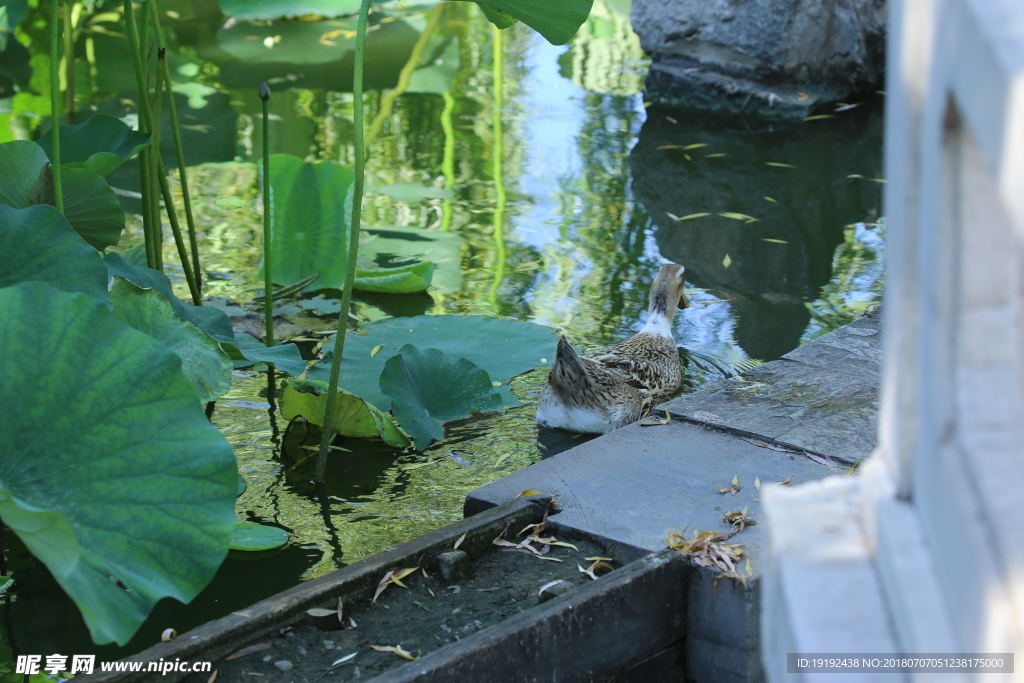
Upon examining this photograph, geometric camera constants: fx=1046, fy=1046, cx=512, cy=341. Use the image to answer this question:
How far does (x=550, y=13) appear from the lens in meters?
2.85

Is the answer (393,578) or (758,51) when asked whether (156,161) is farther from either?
(758,51)

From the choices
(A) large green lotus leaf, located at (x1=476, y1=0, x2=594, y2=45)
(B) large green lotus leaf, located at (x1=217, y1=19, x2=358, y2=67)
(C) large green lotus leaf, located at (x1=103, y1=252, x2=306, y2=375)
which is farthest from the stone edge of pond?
(B) large green lotus leaf, located at (x1=217, y1=19, x2=358, y2=67)

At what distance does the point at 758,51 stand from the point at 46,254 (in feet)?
21.3

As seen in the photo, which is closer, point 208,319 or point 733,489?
point 733,489

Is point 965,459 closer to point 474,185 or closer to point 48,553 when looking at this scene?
point 48,553

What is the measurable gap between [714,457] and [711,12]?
5.96m

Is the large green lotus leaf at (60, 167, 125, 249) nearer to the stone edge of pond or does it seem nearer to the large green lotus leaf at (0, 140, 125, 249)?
the large green lotus leaf at (0, 140, 125, 249)

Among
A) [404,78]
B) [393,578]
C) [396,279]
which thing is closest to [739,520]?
[393,578]

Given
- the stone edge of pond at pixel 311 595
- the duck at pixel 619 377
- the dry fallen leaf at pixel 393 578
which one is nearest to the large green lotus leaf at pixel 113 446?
the stone edge of pond at pixel 311 595

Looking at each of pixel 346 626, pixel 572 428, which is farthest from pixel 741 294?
pixel 346 626

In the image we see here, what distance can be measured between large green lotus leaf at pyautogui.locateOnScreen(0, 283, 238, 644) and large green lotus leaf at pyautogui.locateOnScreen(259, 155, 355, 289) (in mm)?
2269

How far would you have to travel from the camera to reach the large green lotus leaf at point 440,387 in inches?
125

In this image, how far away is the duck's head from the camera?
166 inches

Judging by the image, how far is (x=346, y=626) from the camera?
2029mm
